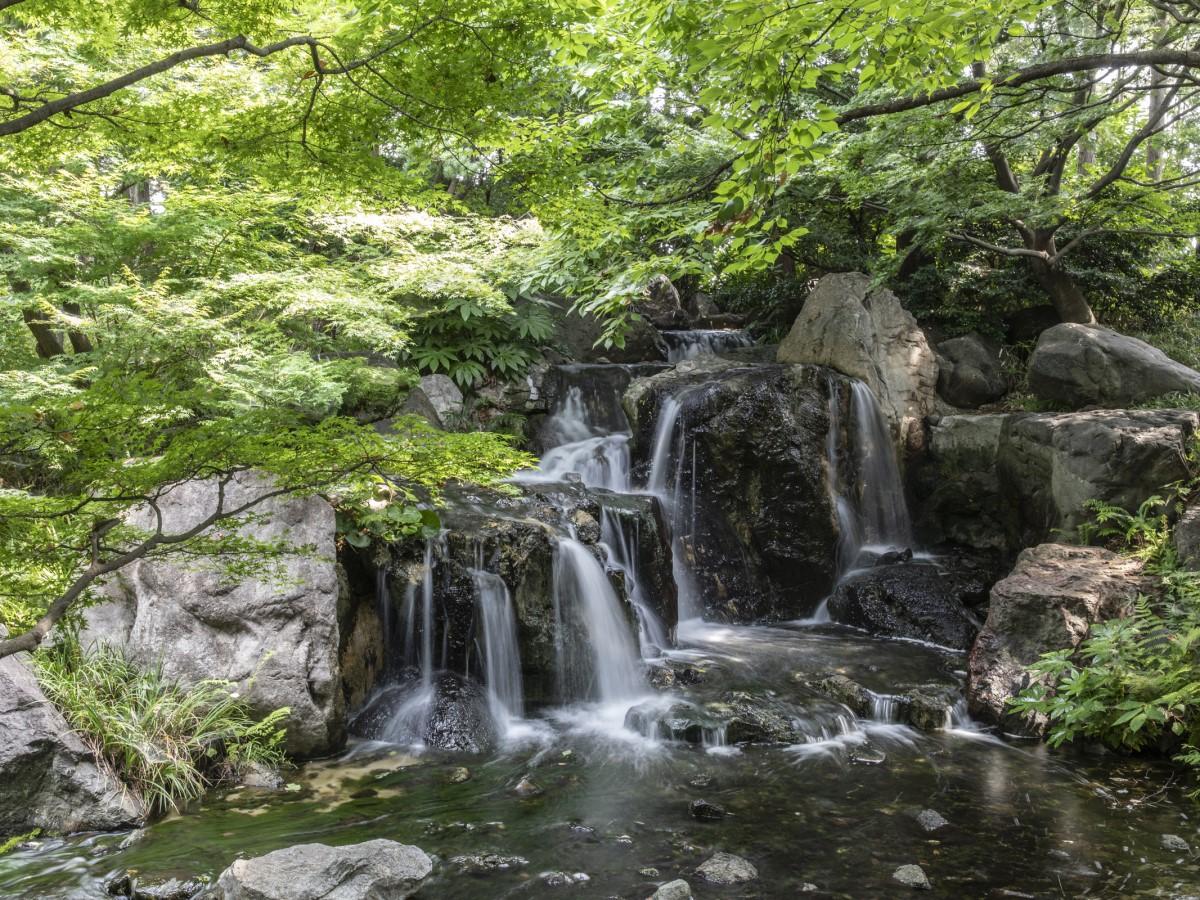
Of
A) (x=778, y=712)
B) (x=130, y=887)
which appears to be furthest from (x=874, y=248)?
(x=130, y=887)

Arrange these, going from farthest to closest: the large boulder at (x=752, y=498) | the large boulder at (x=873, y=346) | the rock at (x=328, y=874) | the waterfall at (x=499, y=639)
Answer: the large boulder at (x=873, y=346) → the large boulder at (x=752, y=498) → the waterfall at (x=499, y=639) → the rock at (x=328, y=874)

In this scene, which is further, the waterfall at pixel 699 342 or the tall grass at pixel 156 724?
the waterfall at pixel 699 342

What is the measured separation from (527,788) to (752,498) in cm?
671

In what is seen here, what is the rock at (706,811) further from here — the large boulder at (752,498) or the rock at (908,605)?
the large boulder at (752,498)

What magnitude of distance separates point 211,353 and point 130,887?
231 inches

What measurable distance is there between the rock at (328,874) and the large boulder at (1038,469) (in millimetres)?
8698

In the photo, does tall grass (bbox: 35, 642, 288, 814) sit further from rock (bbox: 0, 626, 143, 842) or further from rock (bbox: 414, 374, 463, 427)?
rock (bbox: 414, 374, 463, 427)

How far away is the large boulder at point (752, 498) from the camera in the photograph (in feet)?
38.7

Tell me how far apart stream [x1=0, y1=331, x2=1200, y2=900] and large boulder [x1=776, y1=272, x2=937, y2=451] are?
4568mm

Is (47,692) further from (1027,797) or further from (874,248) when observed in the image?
(874,248)

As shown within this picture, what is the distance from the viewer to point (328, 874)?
13.9 feet

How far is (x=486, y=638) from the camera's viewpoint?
324 inches

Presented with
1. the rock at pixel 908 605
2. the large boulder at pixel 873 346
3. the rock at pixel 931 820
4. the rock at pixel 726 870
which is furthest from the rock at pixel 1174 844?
the large boulder at pixel 873 346

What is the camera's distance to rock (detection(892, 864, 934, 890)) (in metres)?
4.67
